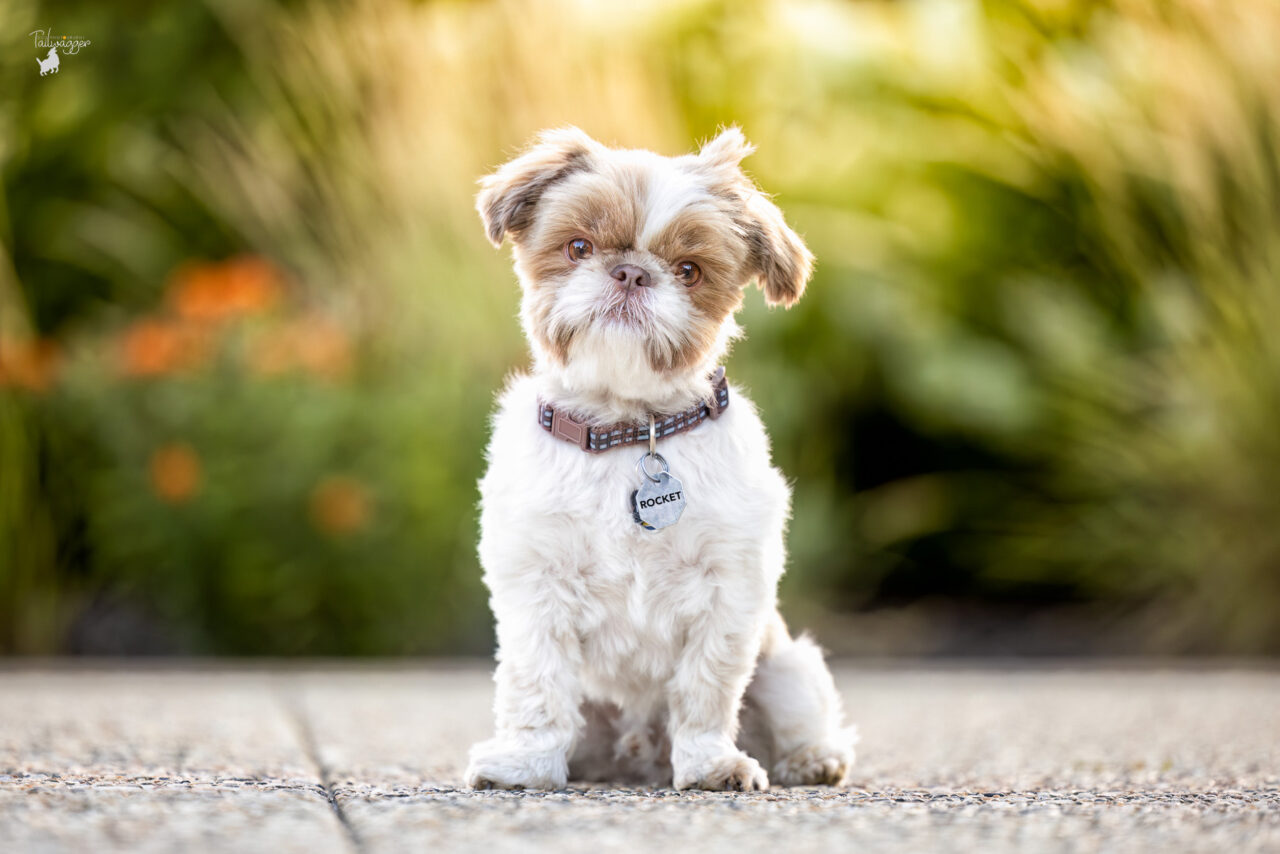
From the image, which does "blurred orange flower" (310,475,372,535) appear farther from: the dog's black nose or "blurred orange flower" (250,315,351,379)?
the dog's black nose

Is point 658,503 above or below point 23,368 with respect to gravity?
below

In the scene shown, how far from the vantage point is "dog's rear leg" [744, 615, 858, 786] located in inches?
131

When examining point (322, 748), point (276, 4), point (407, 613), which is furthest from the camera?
point (276, 4)

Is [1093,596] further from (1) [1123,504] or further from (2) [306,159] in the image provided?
(2) [306,159]

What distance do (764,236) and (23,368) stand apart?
14.4 feet

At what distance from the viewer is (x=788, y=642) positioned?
349 centimetres

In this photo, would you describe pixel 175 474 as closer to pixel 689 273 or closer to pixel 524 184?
pixel 524 184

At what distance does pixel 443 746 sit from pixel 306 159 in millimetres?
4453

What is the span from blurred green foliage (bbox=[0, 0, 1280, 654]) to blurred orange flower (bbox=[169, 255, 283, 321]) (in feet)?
0.09

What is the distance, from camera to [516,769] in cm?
290

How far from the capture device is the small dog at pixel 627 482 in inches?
116

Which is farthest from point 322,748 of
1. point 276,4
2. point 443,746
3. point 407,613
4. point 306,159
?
point 276,4

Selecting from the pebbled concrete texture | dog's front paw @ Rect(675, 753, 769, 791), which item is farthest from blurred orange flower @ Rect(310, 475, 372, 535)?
dog's front paw @ Rect(675, 753, 769, 791)

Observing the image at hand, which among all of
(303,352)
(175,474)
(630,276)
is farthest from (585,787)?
(303,352)
